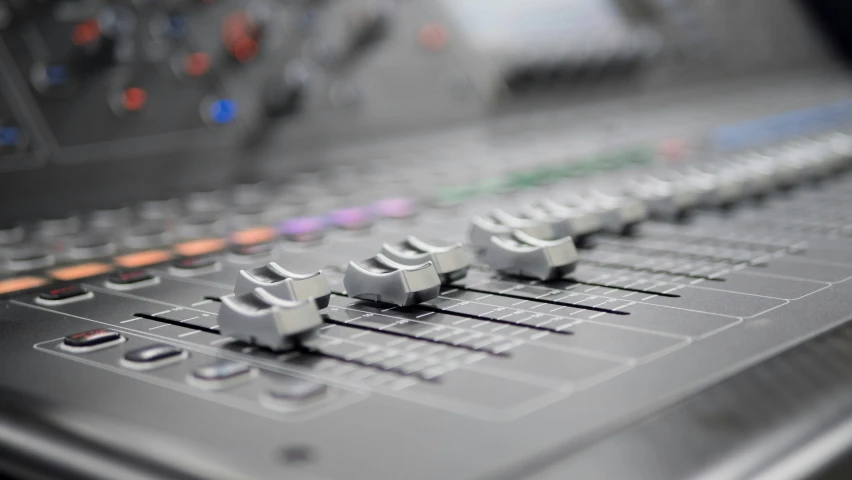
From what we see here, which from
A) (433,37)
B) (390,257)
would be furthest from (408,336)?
(433,37)

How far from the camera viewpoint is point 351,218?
1.27 meters

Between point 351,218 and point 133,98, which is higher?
point 133,98

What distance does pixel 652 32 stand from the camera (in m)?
2.89

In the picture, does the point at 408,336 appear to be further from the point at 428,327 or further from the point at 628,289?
the point at 628,289

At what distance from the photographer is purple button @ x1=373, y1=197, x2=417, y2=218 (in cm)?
129

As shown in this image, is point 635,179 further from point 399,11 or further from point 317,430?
point 317,430

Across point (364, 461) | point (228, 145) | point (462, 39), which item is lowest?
point (364, 461)

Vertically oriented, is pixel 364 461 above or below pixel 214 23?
below

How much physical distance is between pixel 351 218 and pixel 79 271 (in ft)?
1.23

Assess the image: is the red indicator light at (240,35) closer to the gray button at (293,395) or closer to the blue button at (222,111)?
the blue button at (222,111)

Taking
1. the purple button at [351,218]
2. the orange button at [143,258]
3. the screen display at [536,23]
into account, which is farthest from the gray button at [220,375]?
the screen display at [536,23]

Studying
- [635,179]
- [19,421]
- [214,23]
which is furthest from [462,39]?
[19,421]

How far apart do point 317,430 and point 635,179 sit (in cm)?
109

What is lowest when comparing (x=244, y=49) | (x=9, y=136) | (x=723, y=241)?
(x=723, y=241)
